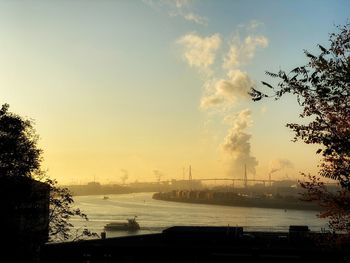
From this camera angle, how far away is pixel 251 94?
10.9 metres

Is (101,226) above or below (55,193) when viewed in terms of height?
below

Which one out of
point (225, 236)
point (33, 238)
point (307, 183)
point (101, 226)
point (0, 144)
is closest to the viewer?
point (307, 183)

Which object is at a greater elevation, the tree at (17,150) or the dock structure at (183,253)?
the tree at (17,150)

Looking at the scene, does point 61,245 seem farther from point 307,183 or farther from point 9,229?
point 307,183

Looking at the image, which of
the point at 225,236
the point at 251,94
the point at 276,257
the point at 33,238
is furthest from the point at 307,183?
the point at 225,236

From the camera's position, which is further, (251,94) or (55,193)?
(55,193)

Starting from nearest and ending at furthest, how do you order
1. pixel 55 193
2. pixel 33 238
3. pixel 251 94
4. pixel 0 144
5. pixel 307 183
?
1. pixel 251 94
2. pixel 307 183
3. pixel 0 144
4. pixel 33 238
5. pixel 55 193

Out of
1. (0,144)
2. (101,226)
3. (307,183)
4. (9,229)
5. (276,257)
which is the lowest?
(101,226)

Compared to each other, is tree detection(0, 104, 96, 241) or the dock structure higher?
tree detection(0, 104, 96, 241)

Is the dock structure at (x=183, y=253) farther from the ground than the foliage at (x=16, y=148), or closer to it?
closer to it

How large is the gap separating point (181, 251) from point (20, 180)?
28.7 ft

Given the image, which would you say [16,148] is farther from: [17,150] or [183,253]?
[183,253]

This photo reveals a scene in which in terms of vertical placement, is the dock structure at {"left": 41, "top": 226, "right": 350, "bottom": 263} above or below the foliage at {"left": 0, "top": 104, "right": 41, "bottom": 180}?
below

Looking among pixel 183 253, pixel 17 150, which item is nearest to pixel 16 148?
pixel 17 150
